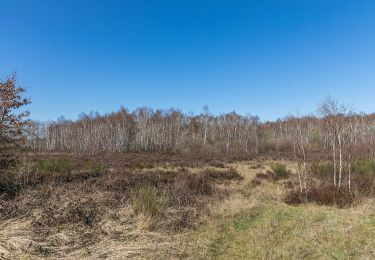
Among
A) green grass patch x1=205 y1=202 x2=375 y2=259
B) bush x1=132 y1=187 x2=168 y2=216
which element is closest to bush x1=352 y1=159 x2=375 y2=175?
green grass patch x1=205 y1=202 x2=375 y2=259

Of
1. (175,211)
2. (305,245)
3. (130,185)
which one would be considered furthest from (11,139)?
(305,245)

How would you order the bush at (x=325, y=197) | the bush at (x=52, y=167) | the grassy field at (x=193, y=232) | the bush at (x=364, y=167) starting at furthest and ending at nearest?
the bush at (x=52, y=167) → the bush at (x=364, y=167) → the bush at (x=325, y=197) → the grassy field at (x=193, y=232)

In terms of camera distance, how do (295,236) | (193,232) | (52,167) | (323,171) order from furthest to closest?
(52,167) → (323,171) → (193,232) → (295,236)

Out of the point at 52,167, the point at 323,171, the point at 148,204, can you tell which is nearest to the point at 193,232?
the point at 148,204

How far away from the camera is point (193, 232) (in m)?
7.21

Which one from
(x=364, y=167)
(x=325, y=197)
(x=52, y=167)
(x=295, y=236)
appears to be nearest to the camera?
(x=295, y=236)

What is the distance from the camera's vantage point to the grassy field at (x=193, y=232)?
5430 millimetres

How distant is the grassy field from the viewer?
214 inches

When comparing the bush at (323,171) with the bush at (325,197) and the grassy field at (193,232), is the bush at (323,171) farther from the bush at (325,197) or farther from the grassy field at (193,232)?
the grassy field at (193,232)

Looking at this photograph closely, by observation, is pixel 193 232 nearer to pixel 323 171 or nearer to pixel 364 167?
pixel 323 171

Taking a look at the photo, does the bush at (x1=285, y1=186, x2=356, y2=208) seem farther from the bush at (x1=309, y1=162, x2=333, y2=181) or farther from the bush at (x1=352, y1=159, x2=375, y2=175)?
the bush at (x1=352, y1=159, x2=375, y2=175)

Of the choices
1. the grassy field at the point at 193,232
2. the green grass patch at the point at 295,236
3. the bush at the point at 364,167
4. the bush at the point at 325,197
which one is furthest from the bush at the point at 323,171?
the green grass patch at the point at 295,236

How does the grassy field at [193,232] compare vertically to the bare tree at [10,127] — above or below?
below

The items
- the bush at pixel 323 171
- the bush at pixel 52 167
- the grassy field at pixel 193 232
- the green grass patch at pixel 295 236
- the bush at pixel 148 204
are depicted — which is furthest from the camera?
the bush at pixel 52 167
